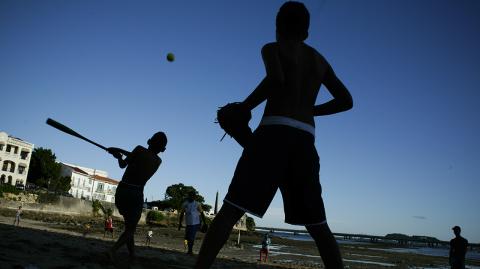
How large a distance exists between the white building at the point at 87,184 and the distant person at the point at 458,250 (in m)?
81.5

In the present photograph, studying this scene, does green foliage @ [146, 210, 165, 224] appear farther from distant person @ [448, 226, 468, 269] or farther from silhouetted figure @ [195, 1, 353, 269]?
silhouetted figure @ [195, 1, 353, 269]

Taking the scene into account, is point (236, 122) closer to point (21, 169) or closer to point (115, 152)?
point (115, 152)

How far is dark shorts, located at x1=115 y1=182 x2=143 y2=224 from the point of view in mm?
5293

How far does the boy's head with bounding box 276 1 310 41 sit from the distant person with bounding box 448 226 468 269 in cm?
950

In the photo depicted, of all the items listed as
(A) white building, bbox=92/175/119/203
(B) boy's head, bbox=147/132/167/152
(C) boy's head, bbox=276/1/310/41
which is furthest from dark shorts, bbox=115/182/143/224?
(A) white building, bbox=92/175/119/203

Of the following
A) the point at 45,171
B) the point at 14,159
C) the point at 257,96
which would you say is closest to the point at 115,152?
the point at 257,96

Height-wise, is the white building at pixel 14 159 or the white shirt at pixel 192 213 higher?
the white building at pixel 14 159

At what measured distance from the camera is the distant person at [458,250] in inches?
392

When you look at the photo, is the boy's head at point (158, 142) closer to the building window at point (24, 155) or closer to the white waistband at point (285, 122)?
the white waistband at point (285, 122)

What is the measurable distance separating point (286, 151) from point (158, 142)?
3710 mm

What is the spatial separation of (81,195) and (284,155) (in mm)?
91921

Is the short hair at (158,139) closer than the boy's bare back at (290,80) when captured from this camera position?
No

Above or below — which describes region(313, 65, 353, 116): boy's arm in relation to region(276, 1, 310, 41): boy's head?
below

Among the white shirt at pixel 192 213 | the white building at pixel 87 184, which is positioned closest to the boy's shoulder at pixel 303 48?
the white shirt at pixel 192 213
